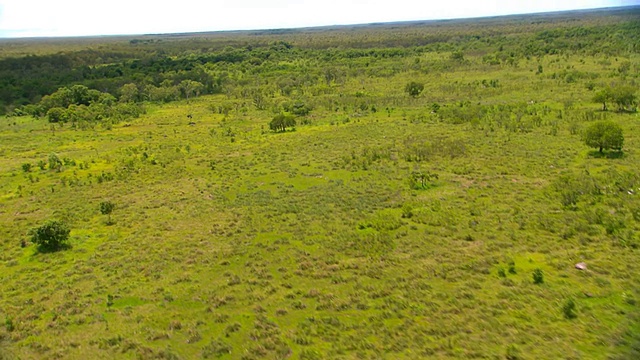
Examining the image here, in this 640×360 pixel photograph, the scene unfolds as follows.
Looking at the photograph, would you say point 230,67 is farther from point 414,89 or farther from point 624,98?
point 624,98

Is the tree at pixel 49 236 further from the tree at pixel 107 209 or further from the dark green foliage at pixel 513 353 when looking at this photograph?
the dark green foliage at pixel 513 353

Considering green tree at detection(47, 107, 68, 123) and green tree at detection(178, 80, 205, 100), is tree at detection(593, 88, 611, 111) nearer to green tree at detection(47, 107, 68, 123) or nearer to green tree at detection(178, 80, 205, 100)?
green tree at detection(178, 80, 205, 100)

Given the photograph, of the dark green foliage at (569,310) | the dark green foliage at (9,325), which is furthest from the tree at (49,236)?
the dark green foliage at (569,310)

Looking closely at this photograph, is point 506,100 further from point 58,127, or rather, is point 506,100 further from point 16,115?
point 16,115

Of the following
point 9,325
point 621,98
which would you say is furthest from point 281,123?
point 9,325

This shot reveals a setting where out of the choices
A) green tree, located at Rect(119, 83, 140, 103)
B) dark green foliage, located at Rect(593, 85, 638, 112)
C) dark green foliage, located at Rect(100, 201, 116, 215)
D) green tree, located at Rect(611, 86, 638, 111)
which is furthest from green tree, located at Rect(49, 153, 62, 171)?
green tree, located at Rect(611, 86, 638, 111)
